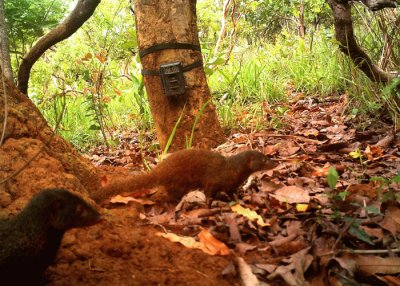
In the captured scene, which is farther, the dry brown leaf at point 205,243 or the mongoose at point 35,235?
the dry brown leaf at point 205,243

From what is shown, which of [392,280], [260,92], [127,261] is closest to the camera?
[392,280]

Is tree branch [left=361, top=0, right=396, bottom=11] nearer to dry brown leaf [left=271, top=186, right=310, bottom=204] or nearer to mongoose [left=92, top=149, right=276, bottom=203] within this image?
mongoose [left=92, top=149, right=276, bottom=203]

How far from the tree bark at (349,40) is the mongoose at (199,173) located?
5.59ft

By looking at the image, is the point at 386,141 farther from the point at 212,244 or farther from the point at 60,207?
the point at 60,207

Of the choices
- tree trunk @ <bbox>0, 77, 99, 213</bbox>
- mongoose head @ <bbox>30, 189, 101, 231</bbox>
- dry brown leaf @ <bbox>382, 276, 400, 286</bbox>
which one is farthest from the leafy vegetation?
dry brown leaf @ <bbox>382, 276, 400, 286</bbox>

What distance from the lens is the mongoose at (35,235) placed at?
143 centimetres

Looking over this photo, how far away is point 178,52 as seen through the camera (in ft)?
12.0

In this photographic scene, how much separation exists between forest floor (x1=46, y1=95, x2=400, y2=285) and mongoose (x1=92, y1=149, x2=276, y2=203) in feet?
0.44

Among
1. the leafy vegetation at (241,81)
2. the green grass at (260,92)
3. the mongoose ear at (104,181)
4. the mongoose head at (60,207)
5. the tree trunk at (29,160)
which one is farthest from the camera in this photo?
the green grass at (260,92)

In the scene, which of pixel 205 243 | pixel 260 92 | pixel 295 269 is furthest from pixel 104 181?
pixel 260 92

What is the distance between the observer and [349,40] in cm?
385

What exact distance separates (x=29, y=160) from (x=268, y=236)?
126 cm

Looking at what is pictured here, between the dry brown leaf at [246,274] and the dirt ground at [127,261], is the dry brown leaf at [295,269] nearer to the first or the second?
the dry brown leaf at [246,274]

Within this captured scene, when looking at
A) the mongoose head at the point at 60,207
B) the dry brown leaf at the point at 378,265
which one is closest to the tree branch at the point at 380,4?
the dry brown leaf at the point at 378,265
